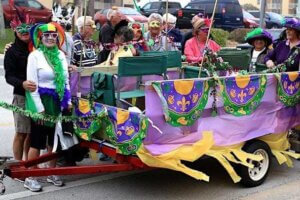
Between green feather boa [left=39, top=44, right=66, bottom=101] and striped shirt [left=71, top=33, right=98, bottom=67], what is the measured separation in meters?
→ 1.33

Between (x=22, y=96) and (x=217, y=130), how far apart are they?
201 cm

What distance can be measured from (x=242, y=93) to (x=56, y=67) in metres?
1.86

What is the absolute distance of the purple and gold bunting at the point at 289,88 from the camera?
5.47 m

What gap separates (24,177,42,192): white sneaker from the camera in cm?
502

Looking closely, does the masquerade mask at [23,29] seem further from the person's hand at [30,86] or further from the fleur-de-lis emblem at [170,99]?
the fleur-de-lis emblem at [170,99]

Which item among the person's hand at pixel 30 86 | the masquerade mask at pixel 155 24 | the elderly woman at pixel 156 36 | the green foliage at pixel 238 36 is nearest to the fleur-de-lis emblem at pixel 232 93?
the person's hand at pixel 30 86

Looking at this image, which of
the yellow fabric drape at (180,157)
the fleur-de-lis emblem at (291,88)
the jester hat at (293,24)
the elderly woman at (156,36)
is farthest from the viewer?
the elderly woman at (156,36)

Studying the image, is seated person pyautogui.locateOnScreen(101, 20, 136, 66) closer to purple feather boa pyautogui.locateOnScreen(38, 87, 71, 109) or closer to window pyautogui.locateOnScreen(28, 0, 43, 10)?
purple feather boa pyautogui.locateOnScreen(38, 87, 71, 109)

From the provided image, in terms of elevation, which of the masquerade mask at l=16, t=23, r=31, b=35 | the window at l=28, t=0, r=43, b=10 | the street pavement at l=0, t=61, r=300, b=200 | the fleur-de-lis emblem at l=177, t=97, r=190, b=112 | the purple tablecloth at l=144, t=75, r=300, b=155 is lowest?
the street pavement at l=0, t=61, r=300, b=200

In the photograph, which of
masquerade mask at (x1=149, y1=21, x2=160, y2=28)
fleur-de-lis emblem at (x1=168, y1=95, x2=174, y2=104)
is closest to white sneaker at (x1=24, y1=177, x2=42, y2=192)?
fleur-de-lis emblem at (x1=168, y1=95, x2=174, y2=104)

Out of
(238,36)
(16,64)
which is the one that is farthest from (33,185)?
(238,36)

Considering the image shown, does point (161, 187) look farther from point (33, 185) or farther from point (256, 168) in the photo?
point (33, 185)

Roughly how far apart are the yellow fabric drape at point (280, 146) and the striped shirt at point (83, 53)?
2.37m

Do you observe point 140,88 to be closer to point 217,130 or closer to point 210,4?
point 217,130
